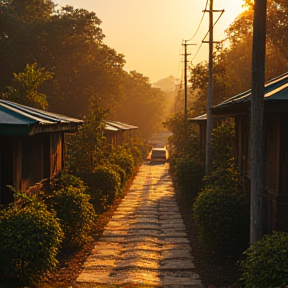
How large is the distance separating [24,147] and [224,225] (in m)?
5.39

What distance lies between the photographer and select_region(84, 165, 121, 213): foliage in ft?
53.4

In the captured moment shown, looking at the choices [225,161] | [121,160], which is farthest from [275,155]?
[121,160]

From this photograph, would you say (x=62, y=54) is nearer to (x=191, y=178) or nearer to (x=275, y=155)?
(x=191, y=178)

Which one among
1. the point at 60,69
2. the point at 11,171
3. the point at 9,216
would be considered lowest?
the point at 9,216

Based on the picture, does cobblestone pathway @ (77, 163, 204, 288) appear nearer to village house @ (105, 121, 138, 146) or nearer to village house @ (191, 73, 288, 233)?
village house @ (191, 73, 288, 233)

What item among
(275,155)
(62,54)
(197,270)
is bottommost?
(197,270)

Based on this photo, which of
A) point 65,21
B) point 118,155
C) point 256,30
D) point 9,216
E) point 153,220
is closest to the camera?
point 256,30

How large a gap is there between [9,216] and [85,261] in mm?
2928

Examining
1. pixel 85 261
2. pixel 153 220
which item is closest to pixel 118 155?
pixel 153 220

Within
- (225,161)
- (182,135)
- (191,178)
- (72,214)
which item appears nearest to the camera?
(72,214)

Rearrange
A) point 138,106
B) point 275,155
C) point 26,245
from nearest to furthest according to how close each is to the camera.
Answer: point 26,245
point 275,155
point 138,106

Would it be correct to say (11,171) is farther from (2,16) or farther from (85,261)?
(2,16)

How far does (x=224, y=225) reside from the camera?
989cm

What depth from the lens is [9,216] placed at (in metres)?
8.11
